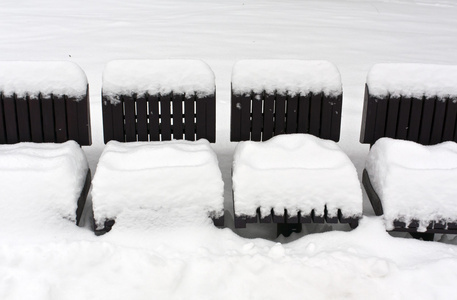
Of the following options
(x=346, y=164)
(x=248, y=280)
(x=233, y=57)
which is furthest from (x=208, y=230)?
(x=233, y=57)

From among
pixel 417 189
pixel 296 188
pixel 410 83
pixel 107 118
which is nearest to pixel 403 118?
pixel 410 83

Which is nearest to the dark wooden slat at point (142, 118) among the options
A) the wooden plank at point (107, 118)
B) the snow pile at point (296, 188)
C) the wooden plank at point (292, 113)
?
the wooden plank at point (107, 118)

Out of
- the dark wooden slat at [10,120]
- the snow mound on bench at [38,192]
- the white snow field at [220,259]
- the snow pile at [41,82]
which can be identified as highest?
the snow pile at [41,82]

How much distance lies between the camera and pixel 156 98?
3.73m

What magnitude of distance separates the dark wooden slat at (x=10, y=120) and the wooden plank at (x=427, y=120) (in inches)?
114

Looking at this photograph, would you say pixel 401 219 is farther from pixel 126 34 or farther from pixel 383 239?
pixel 126 34

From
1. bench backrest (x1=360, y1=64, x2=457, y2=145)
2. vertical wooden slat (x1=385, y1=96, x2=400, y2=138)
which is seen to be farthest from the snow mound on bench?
vertical wooden slat (x1=385, y1=96, x2=400, y2=138)

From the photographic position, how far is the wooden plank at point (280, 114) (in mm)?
3754

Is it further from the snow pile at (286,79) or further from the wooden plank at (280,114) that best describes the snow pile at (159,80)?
the wooden plank at (280,114)

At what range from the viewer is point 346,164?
3271mm

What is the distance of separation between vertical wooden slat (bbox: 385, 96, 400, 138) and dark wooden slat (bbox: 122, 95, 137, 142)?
1808mm

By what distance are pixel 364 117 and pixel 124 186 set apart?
1792 mm

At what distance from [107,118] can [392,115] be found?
2030mm

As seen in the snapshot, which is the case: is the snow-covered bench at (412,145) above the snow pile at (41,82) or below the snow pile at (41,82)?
below
